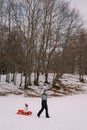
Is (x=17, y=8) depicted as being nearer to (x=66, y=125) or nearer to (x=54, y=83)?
(x=54, y=83)

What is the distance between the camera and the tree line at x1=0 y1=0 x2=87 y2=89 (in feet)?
129

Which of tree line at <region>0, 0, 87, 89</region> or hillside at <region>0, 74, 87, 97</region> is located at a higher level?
tree line at <region>0, 0, 87, 89</region>

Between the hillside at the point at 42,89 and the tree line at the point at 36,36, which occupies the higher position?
the tree line at the point at 36,36

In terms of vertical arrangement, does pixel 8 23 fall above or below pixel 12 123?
above

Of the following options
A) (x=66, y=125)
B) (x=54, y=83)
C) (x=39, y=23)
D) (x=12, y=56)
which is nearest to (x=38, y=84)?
(x=54, y=83)

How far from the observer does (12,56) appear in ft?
134

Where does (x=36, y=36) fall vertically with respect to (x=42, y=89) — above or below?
above

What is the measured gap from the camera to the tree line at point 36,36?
39.2 metres

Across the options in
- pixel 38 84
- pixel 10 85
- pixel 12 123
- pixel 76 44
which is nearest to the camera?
pixel 12 123

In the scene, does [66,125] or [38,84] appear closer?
[66,125]

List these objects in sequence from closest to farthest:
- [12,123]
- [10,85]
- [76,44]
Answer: [12,123] → [10,85] → [76,44]

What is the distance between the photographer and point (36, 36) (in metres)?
41.3

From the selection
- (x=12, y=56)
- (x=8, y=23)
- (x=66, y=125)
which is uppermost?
(x=8, y=23)

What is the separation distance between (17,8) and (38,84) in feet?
39.0
